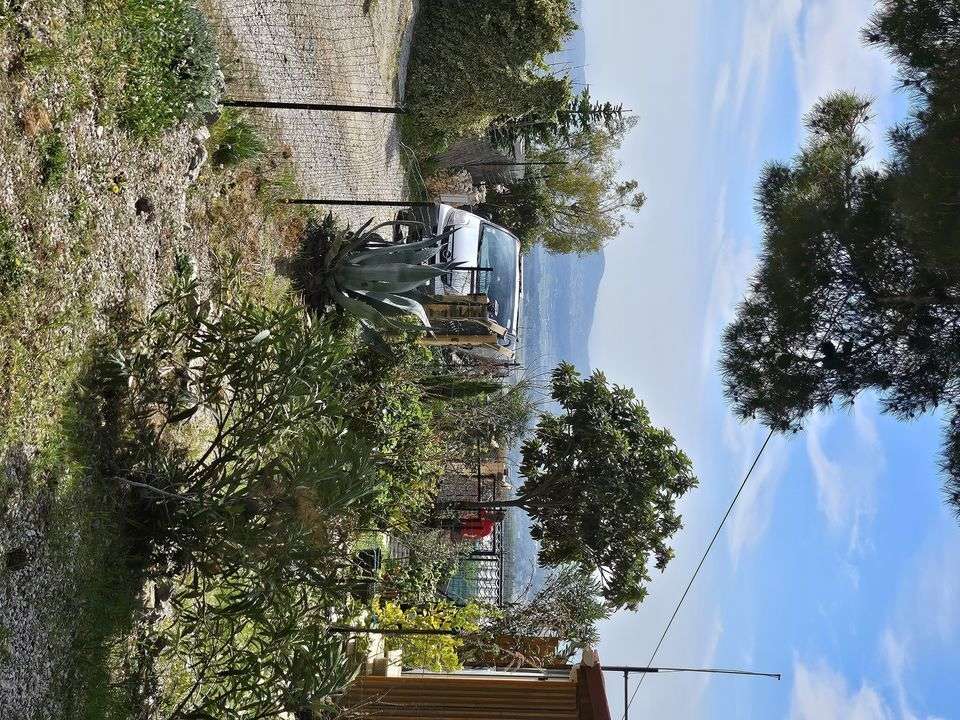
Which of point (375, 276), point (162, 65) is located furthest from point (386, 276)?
point (162, 65)

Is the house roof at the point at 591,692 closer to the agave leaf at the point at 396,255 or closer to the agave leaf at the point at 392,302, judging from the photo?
the agave leaf at the point at 392,302

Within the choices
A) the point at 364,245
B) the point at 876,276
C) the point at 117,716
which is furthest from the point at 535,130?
the point at 117,716

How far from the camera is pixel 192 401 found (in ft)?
22.7

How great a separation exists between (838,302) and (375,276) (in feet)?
14.8

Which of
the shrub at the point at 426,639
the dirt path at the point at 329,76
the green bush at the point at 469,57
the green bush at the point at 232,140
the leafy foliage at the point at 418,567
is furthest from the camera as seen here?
the green bush at the point at 469,57

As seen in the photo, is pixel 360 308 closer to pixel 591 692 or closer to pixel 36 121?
pixel 36 121

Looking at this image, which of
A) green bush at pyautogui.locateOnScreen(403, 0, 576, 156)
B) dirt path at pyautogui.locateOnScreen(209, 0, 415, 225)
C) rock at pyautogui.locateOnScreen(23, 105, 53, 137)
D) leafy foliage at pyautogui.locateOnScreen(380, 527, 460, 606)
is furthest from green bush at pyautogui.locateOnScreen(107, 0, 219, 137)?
green bush at pyautogui.locateOnScreen(403, 0, 576, 156)

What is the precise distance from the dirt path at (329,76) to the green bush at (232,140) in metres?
0.38

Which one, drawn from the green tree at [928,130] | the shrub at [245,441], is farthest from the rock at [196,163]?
the green tree at [928,130]

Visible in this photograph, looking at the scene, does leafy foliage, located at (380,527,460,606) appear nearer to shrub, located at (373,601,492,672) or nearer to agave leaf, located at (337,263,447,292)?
shrub, located at (373,601,492,672)

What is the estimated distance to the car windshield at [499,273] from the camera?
47.3 feet

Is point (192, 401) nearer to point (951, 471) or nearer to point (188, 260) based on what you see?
point (188, 260)

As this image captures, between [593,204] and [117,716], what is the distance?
1880 cm

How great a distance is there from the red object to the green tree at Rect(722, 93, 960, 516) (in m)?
8.20
